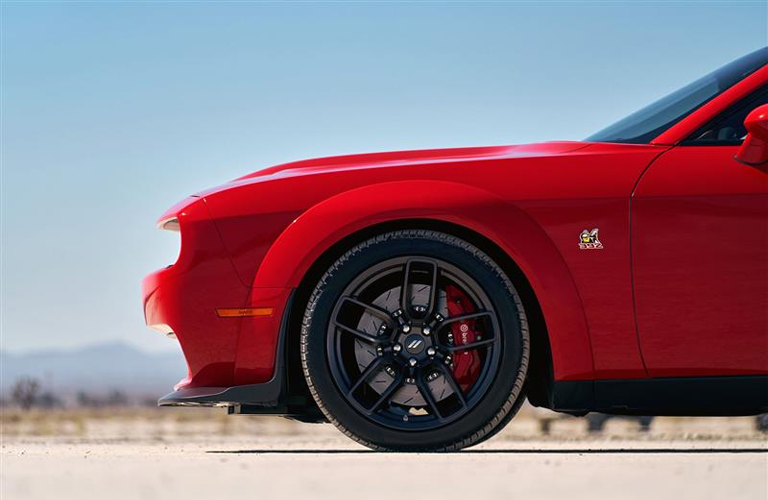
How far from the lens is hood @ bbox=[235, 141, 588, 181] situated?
4.77 m

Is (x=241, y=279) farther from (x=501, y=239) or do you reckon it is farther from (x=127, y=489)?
(x=127, y=489)

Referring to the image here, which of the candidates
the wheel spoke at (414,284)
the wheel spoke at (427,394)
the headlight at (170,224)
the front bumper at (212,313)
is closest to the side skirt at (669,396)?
the wheel spoke at (427,394)

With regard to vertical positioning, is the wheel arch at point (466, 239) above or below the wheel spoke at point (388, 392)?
above

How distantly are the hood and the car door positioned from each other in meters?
0.52

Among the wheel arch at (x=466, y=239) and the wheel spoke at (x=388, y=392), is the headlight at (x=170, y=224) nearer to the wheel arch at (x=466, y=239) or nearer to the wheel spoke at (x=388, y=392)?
the wheel arch at (x=466, y=239)

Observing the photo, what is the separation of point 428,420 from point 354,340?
44 centimetres

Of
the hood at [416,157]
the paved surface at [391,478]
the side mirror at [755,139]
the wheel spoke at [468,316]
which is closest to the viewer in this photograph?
the paved surface at [391,478]

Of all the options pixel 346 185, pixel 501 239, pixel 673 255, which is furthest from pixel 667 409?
pixel 346 185

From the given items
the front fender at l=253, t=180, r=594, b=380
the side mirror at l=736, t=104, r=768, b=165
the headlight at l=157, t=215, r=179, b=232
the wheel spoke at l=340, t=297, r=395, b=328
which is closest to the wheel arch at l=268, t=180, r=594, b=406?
the front fender at l=253, t=180, r=594, b=380

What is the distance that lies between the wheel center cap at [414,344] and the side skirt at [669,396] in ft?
1.83

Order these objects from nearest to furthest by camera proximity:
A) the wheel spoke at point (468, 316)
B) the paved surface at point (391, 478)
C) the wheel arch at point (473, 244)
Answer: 1. the paved surface at point (391, 478)
2. the wheel spoke at point (468, 316)
3. the wheel arch at point (473, 244)

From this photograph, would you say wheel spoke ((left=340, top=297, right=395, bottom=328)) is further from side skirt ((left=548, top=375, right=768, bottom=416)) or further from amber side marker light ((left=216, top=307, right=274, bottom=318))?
side skirt ((left=548, top=375, right=768, bottom=416))

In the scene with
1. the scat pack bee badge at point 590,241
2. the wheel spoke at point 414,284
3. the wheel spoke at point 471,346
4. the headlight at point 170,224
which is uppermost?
the headlight at point 170,224

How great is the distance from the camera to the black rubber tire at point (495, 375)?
441 centimetres
